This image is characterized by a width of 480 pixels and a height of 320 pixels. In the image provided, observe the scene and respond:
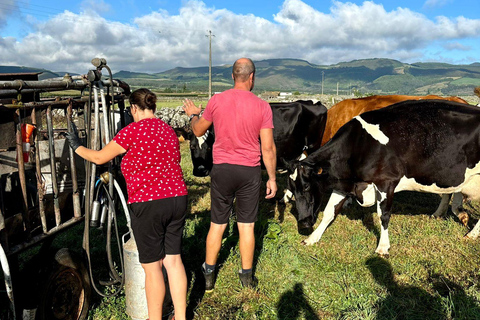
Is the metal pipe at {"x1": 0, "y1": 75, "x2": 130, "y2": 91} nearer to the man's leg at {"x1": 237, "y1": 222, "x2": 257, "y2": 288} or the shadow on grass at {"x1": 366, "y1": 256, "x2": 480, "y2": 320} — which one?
the man's leg at {"x1": 237, "y1": 222, "x2": 257, "y2": 288}

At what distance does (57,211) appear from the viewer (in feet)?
10.4

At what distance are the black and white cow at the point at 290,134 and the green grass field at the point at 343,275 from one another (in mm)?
1381

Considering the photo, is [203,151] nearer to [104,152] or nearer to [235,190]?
[235,190]

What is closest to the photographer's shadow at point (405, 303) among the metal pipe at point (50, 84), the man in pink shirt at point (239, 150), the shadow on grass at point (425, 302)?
the shadow on grass at point (425, 302)

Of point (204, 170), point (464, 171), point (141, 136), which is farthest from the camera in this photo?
point (204, 170)

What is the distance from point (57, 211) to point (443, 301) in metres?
4.00

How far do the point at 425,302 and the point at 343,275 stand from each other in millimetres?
921

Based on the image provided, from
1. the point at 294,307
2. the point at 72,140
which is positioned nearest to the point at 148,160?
the point at 72,140

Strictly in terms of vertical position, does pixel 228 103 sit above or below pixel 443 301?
above

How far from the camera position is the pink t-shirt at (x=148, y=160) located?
9.50ft

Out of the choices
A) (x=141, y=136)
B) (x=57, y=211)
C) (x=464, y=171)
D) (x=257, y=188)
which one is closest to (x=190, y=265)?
(x=257, y=188)

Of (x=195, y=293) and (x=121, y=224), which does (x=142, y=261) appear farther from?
(x=121, y=224)

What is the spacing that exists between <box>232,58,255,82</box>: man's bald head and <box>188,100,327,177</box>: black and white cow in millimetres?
3661

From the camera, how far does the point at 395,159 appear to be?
5.25 meters
